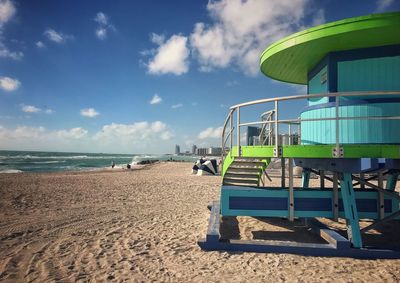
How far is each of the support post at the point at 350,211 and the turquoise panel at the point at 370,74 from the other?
7.91 feet

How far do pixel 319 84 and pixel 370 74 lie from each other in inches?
56.1

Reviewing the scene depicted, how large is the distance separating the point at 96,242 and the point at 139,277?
2.53 m

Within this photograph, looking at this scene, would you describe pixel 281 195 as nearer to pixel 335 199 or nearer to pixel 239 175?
pixel 335 199

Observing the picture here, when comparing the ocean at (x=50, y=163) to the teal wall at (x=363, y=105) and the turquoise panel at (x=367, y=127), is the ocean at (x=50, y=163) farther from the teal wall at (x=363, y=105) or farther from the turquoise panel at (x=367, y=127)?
the turquoise panel at (x=367, y=127)

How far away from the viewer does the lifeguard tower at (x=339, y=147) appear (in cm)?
616

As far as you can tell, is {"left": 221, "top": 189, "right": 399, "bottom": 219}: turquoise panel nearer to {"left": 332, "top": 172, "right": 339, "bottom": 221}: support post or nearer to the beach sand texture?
{"left": 332, "top": 172, "right": 339, "bottom": 221}: support post

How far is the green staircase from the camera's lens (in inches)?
314

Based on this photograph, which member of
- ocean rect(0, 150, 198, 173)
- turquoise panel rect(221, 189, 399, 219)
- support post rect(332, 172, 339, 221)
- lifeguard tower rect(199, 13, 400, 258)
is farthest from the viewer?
ocean rect(0, 150, 198, 173)

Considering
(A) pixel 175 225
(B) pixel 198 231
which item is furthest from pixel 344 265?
(A) pixel 175 225

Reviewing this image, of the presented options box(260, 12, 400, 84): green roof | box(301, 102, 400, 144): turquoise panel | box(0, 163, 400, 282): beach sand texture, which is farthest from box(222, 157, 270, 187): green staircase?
box(260, 12, 400, 84): green roof

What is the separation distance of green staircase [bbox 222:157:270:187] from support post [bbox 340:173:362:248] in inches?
85.9

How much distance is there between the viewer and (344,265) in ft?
18.8

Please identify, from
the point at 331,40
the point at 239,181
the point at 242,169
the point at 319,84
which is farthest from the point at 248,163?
the point at 331,40

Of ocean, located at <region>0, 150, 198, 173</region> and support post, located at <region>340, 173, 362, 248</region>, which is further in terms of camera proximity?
ocean, located at <region>0, 150, 198, 173</region>
